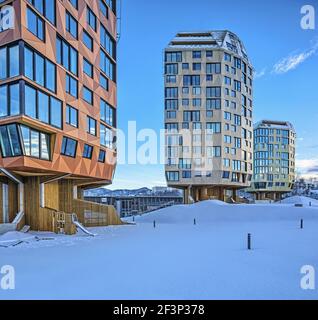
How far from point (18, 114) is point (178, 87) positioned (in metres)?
34.7

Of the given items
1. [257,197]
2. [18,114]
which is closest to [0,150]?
[18,114]

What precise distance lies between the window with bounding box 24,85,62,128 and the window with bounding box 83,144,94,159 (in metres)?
4.85

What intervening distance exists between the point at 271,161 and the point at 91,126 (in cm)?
6876

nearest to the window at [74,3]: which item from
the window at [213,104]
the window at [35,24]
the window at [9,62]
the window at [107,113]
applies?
the window at [35,24]

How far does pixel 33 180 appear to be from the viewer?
2253 cm

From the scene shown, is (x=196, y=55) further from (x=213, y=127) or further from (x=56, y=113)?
(x=56, y=113)

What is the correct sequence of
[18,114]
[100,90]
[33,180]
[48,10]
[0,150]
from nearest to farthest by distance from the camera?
[18,114], [0,150], [48,10], [33,180], [100,90]

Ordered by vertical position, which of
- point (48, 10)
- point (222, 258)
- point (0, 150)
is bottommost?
point (222, 258)

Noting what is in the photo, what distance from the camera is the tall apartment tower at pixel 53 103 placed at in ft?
59.8

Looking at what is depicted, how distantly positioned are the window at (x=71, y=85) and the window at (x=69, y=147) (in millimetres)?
3997

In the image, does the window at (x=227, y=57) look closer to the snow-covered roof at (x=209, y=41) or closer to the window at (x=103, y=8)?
the snow-covered roof at (x=209, y=41)

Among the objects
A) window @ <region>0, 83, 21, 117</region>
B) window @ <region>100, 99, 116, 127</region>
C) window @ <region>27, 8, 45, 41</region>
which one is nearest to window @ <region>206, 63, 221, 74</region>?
window @ <region>100, 99, 116, 127</region>

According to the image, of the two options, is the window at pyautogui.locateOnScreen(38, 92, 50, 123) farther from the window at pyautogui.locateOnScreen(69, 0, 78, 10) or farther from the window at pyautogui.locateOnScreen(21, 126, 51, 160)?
the window at pyautogui.locateOnScreen(69, 0, 78, 10)
